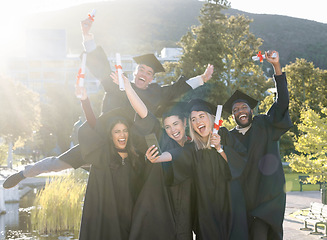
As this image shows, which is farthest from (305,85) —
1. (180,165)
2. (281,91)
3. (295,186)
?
(180,165)

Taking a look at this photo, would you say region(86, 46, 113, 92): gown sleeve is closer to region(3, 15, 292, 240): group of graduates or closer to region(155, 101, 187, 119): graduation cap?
region(3, 15, 292, 240): group of graduates

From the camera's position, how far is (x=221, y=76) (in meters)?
34.6

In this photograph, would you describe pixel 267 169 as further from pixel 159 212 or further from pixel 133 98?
pixel 133 98

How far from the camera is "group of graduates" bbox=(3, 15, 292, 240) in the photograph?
520 centimetres

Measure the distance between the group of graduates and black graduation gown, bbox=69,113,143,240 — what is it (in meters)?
0.01

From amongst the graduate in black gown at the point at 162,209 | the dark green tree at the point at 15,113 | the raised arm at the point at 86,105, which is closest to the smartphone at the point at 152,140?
the graduate in black gown at the point at 162,209

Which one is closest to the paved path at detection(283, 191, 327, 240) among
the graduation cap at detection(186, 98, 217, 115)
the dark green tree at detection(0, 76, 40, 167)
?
the graduation cap at detection(186, 98, 217, 115)

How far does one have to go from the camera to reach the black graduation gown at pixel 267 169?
563 cm

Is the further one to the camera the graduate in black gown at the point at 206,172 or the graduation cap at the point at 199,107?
the graduation cap at the point at 199,107

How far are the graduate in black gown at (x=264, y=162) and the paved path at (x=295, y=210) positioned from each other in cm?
600

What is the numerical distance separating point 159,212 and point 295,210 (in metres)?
12.0

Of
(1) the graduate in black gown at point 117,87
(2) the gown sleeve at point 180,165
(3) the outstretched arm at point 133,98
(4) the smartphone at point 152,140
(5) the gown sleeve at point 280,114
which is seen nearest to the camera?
(3) the outstretched arm at point 133,98

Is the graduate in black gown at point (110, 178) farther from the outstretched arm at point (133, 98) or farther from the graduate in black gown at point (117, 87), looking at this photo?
the graduate in black gown at point (117, 87)

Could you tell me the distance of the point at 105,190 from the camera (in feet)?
17.6
